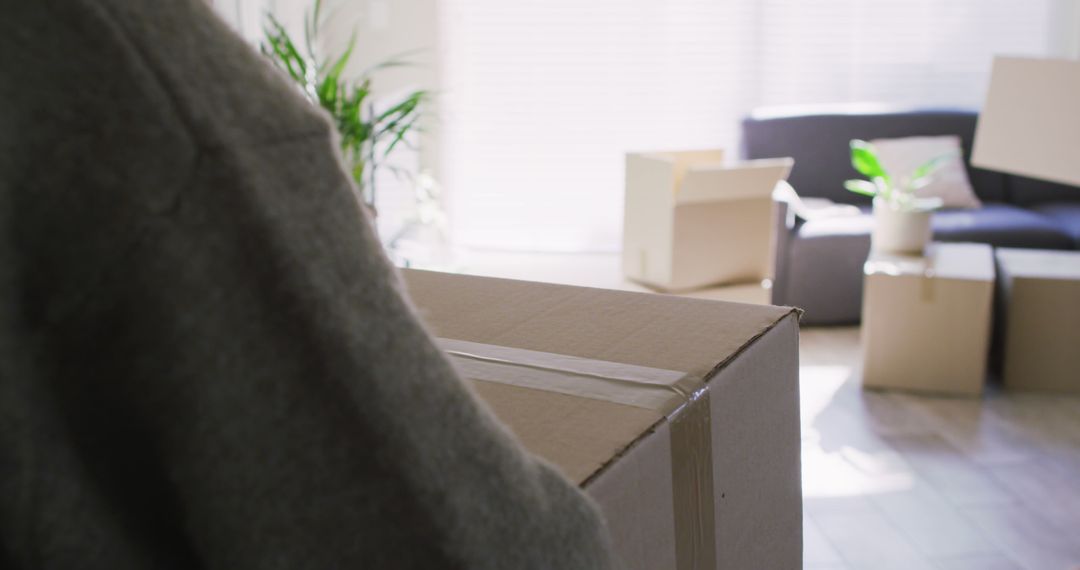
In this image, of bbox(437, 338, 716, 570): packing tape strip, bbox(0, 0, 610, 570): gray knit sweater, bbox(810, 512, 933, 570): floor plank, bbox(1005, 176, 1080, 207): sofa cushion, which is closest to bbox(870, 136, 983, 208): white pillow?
bbox(1005, 176, 1080, 207): sofa cushion

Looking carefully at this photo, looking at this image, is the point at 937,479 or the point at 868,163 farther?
the point at 868,163

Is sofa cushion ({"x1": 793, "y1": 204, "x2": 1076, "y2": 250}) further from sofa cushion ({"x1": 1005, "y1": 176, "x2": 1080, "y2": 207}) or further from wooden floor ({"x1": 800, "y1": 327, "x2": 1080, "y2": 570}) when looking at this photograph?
wooden floor ({"x1": 800, "y1": 327, "x2": 1080, "y2": 570})

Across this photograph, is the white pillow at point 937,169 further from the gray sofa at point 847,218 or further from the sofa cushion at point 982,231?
the sofa cushion at point 982,231

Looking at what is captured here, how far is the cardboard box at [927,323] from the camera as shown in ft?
9.87

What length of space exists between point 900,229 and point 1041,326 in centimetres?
50

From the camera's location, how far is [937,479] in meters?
2.49

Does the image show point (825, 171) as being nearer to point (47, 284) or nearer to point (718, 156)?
point (718, 156)

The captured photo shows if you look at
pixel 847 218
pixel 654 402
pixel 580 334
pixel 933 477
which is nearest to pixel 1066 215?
pixel 847 218

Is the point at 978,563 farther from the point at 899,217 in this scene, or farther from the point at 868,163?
the point at 868,163

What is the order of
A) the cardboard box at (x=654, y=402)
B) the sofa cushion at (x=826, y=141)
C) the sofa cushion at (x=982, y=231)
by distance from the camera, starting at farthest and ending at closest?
the sofa cushion at (x=826, y=141), the sofa cushion at (x=982, y=231), the cardboard box at (x=654, y=402)

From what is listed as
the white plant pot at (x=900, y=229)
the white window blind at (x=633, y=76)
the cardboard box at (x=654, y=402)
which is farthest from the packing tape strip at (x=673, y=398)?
the white window blind at (x=633, y=76)

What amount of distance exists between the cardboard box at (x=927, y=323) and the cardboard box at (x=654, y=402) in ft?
7.75

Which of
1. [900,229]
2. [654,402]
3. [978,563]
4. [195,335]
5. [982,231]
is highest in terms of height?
[195,335]

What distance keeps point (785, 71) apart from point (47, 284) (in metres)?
4.77
